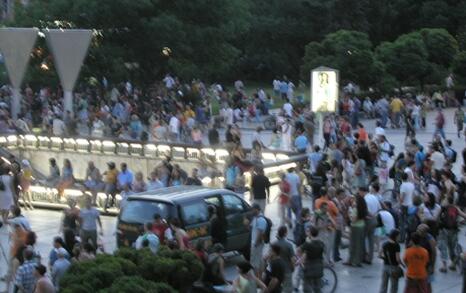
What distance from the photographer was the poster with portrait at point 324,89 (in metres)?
33.4

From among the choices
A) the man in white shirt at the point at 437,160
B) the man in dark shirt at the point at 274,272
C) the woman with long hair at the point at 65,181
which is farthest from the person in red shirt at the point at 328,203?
the woman with long hair at the point at 65,181

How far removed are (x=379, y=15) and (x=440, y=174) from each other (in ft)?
154

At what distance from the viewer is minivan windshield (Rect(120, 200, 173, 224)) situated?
20234mm

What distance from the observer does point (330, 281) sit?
19.6 m

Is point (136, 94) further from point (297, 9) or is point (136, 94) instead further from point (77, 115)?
point (297, 9)

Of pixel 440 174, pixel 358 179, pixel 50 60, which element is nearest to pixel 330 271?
pixel 440 174

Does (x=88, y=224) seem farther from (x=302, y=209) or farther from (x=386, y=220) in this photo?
(x=386, y=220)

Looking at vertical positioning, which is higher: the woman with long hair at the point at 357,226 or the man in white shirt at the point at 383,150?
the man in white shirt at the point at 383,150

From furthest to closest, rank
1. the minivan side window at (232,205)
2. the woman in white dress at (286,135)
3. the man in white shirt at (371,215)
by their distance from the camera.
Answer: the woman in white dress at (286,135)
the man in white shirt at (371,215)
the minivan side window at (232,205)

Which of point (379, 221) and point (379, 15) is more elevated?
point (379, 15)

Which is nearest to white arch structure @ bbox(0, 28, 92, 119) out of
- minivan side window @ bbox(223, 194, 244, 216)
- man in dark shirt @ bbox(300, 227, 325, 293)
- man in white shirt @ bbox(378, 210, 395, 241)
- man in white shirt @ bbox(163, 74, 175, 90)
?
man in white shirt @ bbox(163, 74, 175, 90)

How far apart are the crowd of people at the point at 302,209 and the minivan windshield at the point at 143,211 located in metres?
0.61

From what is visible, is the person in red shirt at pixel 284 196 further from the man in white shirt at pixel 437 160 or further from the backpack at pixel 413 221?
the man in white shirt at pixel 437 160

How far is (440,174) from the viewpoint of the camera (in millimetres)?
24531
